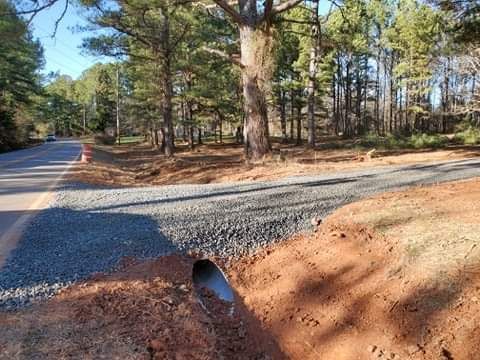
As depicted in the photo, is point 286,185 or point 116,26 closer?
point 286,185

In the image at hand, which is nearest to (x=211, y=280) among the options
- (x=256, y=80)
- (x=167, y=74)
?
(x=256, y=80)

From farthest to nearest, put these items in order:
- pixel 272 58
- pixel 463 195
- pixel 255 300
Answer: pixel 272 58
pixel 463 195
pixel 255 300

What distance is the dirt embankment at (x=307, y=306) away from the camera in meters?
3.32

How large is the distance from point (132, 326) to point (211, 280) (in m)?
1.57

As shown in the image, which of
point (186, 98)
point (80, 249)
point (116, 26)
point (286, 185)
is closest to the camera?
point (80, 249)

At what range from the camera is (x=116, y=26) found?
18344 millimetres

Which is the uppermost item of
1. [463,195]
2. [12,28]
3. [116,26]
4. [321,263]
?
[116,26]

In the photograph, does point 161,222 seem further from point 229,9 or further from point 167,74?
point 167,74

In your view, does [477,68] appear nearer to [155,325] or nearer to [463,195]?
[463,195]

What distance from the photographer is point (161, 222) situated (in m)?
6.06

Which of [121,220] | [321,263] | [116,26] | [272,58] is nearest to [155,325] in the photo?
[321,263]

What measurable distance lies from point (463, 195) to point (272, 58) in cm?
751

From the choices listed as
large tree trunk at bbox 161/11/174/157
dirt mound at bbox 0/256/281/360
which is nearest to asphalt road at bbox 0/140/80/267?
dirt mound at bbox 0/256/281/360

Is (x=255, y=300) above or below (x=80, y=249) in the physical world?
below
